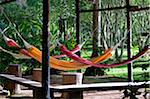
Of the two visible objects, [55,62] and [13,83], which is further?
[13,83]

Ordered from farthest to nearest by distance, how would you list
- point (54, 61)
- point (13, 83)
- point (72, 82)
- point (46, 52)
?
point (13, 83) < point (72, 82) < point (54, 61) < point (46, 52)

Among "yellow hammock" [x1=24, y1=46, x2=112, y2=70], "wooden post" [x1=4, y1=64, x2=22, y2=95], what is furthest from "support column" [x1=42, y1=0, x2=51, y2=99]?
"wooden post" [x1=4, y1=64, x2=22, y2=95]

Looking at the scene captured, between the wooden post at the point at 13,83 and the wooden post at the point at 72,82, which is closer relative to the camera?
the wooden post at the point at 72,82

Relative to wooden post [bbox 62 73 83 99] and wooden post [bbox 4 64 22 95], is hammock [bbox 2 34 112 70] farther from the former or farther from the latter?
wooden post [bbox 4 64 22 95]

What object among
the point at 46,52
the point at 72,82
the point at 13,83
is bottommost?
the point at 13,83

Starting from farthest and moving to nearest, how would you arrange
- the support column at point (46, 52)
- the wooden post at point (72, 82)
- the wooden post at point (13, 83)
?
the wooden post at point (13, 83) < the wooden post at point (72, 82) < the support column at point (46, 52)

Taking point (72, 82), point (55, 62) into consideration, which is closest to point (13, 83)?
point (72, 82)

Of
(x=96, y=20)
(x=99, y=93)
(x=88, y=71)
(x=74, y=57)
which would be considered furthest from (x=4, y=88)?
(x=96, y=20)

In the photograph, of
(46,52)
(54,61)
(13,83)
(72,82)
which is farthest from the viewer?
(13,83)

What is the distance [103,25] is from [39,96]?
34.6 ft

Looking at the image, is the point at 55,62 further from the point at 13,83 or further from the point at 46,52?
the point at 13,83

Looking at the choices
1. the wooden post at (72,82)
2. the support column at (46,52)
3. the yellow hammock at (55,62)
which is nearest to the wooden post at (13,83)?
the wooden post at (72,82)

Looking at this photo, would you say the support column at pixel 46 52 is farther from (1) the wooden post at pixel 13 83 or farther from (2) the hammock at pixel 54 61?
(1) the wooden post at pixel 13 83

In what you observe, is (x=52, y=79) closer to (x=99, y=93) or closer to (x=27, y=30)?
(x=99, y=93)
